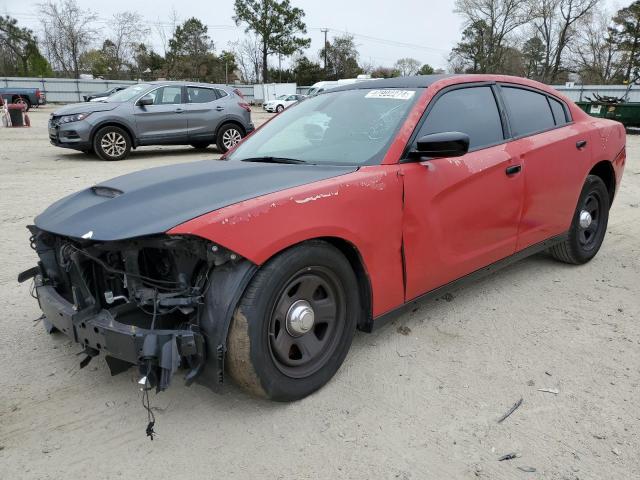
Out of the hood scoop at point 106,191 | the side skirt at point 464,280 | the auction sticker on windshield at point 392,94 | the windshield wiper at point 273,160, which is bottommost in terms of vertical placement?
the side skirt at point 464,280

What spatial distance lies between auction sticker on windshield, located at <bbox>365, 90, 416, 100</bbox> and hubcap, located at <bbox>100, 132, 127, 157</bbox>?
8926mm

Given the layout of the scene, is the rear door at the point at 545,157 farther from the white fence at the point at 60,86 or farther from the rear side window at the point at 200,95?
the white fence at the point at 60,86

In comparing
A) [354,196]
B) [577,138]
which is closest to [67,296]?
[354,196]

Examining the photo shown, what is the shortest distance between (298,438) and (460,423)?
0.79 meters

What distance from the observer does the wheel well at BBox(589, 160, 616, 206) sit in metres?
4.70

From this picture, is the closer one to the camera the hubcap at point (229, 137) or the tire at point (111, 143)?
the tire at point (111, 143)

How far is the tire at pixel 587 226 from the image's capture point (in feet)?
14.8

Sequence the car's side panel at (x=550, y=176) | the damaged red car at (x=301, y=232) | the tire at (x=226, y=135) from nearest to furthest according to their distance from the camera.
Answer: the damaged red car at (x=301, y=232)
the car's side panel at (x=550, y=176)
the tire at (x=226, y=135)

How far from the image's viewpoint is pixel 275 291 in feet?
7.82

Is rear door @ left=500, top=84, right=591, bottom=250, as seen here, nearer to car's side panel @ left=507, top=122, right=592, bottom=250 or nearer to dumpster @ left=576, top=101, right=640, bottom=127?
car's side panel @ left=507, top=122, right=592, bottom=250

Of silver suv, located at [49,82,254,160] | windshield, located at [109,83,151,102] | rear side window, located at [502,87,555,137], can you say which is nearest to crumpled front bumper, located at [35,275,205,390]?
rear side window, located at [502,87,555,137]

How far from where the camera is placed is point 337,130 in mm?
3324

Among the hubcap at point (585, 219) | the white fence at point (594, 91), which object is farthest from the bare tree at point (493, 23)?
the hubcap at point (585, 219)

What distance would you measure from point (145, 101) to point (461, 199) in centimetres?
980
